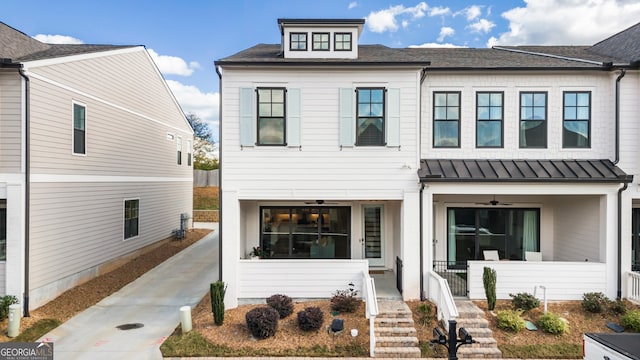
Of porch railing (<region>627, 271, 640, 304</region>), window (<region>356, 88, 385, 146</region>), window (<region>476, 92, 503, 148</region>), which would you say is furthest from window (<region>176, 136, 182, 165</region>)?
porch railing (<region>627, 271, 640, 304</region>)

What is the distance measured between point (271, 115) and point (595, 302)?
9768mm

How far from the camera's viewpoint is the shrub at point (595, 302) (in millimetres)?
9547

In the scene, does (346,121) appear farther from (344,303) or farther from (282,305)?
(282,305)

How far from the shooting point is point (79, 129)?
1248 centimetres

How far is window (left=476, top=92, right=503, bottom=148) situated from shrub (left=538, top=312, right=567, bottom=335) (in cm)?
483

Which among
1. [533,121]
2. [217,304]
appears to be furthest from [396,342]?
[533,121]

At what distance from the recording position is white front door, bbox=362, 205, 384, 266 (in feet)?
41.4

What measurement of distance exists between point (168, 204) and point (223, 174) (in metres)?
11.6

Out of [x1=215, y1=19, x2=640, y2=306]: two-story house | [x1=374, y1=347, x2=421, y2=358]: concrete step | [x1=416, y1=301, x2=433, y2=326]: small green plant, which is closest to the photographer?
[x1=374, y1=347, x2=421, y2=358]: concrete step

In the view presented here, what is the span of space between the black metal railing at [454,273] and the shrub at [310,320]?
4196mm

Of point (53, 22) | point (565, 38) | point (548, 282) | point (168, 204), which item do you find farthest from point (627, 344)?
point (53, 22)

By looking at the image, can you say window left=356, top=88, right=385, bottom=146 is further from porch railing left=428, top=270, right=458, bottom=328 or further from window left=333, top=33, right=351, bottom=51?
porch railing left=428, top=270, right=458, bottom=328

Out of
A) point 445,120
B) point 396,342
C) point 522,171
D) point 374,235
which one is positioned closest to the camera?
point 396,342

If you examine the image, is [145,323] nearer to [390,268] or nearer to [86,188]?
[86,188]
